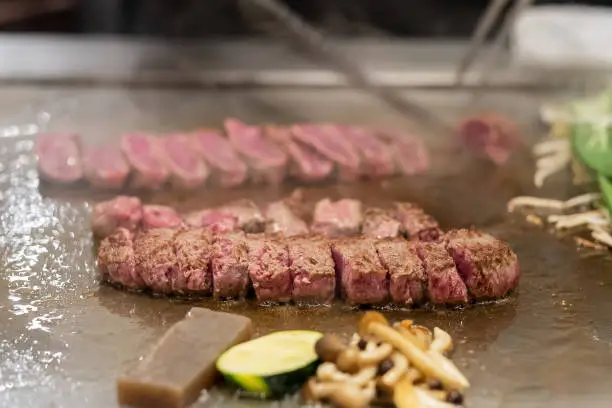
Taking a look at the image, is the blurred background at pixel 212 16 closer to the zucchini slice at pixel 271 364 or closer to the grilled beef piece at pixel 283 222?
the grilled beef piece at pixel 283 222

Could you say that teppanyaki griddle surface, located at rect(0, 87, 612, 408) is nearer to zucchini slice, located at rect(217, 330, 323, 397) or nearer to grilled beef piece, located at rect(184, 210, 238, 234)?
zucchini slice, located at rect(217, 330, 323, 397)

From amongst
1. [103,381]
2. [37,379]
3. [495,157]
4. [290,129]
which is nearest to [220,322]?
[103,381]

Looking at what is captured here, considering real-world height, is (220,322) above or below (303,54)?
below

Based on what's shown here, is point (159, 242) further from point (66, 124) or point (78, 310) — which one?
point (66, 124)

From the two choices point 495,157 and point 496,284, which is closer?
point 496,284

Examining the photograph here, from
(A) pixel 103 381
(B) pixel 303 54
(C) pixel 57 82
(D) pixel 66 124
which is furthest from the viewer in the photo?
(B) pixel 303 54

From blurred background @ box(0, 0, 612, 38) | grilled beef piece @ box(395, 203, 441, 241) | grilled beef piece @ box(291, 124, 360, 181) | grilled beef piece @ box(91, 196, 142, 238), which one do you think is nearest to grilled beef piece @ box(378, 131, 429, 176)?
grilled beef piece @ box(291, 124, 360, 181)

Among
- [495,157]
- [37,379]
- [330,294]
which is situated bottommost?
[37,379]

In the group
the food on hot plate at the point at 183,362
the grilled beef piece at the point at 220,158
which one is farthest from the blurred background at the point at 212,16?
the food on hot plate at the point at 183,362
